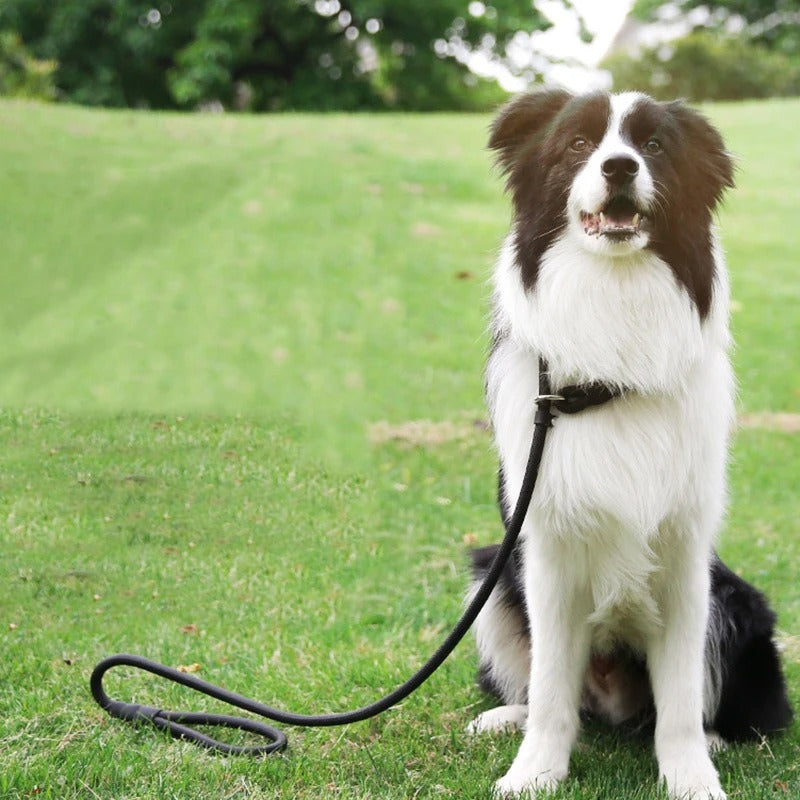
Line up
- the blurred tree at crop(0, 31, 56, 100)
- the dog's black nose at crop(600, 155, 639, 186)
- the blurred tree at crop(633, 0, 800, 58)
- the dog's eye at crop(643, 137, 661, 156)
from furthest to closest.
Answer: the blurred tree at crop(633, 0, 800, 58), the blurred tree at crop(0, 31, 56, 100), the dog's eye at crop(643, 137, 661, 156), the dog's black nose at crop(600, 155, 639, 186)

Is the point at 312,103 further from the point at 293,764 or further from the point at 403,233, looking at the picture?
the point at 293,764

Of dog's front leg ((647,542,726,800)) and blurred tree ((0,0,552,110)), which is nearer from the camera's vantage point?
dog's front leg ((647,542,726,800))

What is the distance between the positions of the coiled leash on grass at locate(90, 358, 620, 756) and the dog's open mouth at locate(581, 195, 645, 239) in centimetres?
35

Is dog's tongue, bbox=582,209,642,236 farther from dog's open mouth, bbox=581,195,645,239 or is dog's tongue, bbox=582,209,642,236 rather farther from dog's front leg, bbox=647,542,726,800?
dog's front leg, bbox=647,542,726,800

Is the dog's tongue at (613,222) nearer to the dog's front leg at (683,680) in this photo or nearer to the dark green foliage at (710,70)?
the dog's front leg at (683,680)

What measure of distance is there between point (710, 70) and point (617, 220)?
62.6 ft

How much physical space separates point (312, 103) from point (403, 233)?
26.6 feet

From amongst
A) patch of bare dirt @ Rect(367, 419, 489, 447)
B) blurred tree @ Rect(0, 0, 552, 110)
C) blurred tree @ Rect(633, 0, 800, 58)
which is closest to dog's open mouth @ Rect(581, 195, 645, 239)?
patch of bare dirt @ Rect(367, 419, 489, 447)

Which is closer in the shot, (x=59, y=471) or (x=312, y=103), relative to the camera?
(x=59, y=471)

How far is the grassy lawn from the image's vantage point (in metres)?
Answer: 3.02

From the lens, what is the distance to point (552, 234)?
8.61ft

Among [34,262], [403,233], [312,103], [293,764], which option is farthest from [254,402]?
[312,103]

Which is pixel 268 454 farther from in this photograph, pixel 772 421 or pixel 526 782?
pixel 772 421

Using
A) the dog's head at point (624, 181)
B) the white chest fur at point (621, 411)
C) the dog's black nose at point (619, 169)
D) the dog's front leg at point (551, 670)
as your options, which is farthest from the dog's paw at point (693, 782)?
the dog's black nose at point (619, 169)
